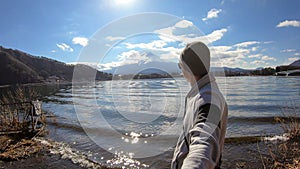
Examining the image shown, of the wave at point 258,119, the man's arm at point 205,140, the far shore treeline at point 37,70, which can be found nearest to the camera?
the man's arm at point 205,140

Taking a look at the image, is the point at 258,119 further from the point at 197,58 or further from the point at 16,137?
the point at 197,58

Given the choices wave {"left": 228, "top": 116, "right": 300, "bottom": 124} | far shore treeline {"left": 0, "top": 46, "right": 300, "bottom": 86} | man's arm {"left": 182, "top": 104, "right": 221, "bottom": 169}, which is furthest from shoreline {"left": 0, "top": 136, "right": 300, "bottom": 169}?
far shore treeline {"left": 0, "top": 46, "right": 300, "bottom": 86}

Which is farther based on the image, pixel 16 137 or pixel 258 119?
pixel 258 119

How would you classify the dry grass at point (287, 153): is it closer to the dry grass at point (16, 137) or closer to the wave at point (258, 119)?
the wave at point (258, 119)

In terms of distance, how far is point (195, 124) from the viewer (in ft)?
4.58

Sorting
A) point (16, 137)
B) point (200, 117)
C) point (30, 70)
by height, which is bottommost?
point (16, 137)

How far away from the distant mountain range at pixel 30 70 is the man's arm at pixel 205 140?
104593 mm

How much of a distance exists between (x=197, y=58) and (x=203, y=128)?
492 mm

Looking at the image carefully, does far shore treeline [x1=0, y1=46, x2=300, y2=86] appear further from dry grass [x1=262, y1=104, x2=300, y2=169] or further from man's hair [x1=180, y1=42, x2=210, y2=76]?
man's hair [x1=180, y1=42, x2=210, y2=76]

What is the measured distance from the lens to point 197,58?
1.55 m

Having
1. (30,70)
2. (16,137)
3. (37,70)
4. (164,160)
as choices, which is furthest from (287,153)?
(37,70)

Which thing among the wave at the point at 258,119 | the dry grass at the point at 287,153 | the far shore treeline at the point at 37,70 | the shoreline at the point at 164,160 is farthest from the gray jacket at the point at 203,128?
the far shore treeline at the point at 37,70

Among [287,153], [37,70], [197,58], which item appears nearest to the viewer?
[197,58]

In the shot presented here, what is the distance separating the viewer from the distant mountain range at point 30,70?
392ft
